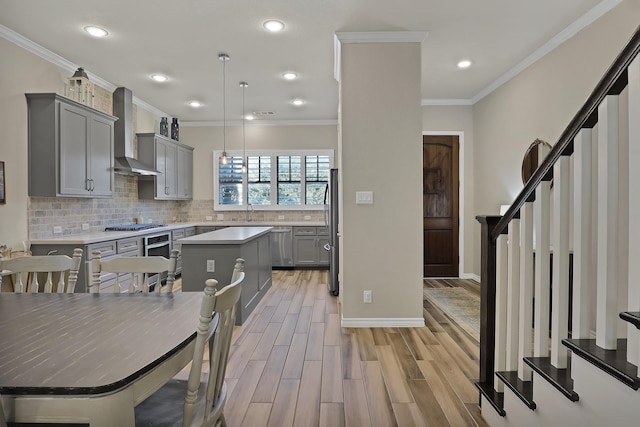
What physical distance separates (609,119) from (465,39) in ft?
9.33

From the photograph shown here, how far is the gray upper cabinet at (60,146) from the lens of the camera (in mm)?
3648

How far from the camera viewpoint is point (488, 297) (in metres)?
2.01

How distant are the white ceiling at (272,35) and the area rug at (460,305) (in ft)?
9.31

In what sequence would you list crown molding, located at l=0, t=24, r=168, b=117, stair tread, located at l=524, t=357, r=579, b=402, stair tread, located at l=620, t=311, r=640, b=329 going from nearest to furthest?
stair tread, located at l=620, t=311, r=640, b=329 → stair tread, located at l=524, t=357, r=579, b=402 → crown molding, located at l=0, t=24, r=168, b=117

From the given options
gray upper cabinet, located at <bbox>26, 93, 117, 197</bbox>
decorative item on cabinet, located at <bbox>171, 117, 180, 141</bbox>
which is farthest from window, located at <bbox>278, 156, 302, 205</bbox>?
gray upper cabinet, located at <bbox>26, 93, 117, 197</bbox>

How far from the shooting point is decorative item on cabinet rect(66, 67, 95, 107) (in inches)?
162

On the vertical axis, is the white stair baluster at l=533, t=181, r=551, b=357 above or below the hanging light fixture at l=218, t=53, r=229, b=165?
below

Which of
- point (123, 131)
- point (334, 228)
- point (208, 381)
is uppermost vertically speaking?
point (123, 131)

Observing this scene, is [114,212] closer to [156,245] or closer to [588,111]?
[156,245]

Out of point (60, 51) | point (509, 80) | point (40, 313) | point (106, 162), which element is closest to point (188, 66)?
point (60, 51)

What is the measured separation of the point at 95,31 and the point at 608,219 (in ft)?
13.8

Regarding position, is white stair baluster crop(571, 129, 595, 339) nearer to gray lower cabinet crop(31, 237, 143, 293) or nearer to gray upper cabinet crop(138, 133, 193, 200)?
gray lower cabinet crop(31, 237, 143, 293)

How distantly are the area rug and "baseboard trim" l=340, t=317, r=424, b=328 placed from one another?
46 centimetres

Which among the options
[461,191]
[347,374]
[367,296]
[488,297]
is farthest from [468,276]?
[488,297]
